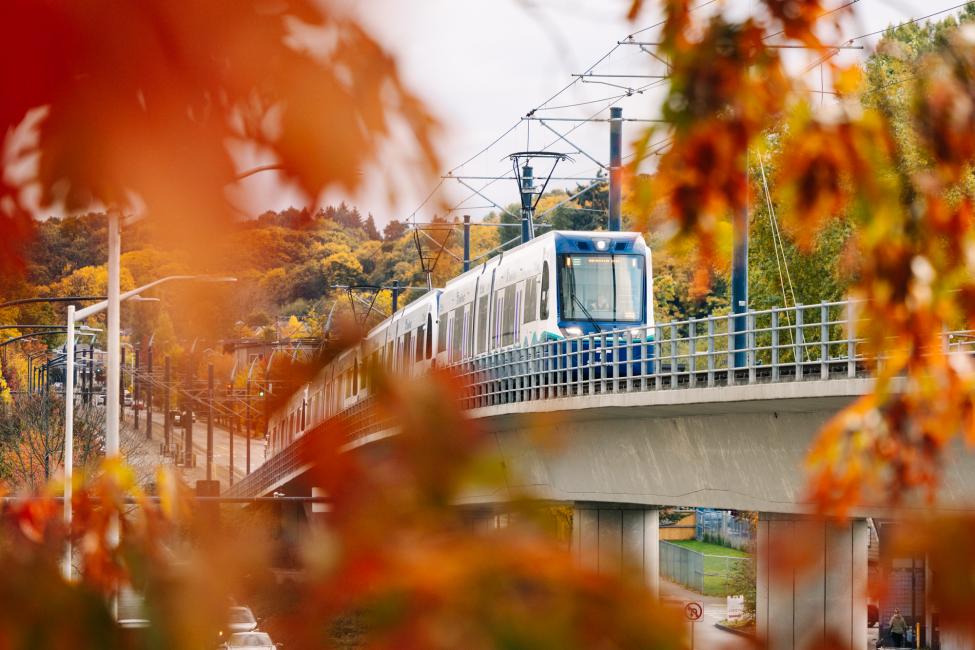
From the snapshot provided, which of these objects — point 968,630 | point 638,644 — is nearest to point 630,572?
point 638,644

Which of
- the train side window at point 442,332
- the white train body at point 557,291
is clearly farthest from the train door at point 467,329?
the train side window at point 442,332

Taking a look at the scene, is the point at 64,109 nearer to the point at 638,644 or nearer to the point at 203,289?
the point at 203,289

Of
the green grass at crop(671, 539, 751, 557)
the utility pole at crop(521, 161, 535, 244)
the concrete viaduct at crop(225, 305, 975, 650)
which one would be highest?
the utility pole at crop(521, 161, 535, 244)

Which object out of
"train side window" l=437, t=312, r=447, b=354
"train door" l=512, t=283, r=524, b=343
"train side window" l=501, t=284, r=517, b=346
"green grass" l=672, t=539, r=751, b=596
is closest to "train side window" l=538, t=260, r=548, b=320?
"train door" l=512, t=283, r=524, b=343

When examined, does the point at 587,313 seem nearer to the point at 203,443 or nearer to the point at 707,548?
the point at 203,443

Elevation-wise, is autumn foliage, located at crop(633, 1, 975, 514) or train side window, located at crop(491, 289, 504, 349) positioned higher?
train side window, located at crop(491, 289, 504, 349)

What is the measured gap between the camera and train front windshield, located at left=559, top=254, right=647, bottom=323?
102 feet

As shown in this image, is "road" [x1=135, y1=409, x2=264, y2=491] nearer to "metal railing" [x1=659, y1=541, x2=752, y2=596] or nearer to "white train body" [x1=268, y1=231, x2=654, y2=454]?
"white train body" [x1=268, y1=231, x2=654, y2=454]

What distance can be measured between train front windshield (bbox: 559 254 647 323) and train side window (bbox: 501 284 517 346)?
2035 mm

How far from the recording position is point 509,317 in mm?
33906

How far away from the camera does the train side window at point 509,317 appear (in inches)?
1318

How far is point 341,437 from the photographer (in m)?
1.67

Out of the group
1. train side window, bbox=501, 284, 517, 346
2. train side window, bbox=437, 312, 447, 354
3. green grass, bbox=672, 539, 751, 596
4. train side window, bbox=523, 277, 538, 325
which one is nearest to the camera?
train side window, bbox=523, 277, 538, 325

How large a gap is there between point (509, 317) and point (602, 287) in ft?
9.25
